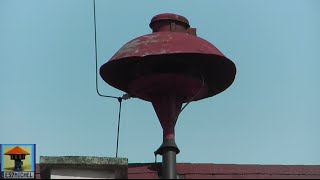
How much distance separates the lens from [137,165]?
87.7 feet

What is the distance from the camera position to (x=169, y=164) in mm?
24859

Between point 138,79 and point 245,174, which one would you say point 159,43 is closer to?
point 138,79

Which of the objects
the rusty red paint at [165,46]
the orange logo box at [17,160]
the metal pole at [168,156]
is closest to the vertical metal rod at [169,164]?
the metal pole at [168,156]

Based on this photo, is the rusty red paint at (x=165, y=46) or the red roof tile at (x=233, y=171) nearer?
the rusty red paint at (x=165, y=46)

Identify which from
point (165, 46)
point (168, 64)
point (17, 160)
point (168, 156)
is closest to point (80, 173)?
point (17, 160)

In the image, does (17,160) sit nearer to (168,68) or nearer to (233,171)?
(168,68)

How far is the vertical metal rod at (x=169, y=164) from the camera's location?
24481 millimetres

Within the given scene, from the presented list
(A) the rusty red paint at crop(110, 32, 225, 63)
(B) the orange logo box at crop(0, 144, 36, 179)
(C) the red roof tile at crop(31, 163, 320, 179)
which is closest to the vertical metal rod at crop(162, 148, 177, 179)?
(C) the red roof tile at crop(31, 163, 320, 179)

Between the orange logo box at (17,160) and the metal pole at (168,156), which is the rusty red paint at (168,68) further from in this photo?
the orange logo box at (17,160)

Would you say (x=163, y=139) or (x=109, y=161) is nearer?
(x=109, y=161)

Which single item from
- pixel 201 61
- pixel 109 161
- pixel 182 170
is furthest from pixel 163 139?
pixel 109 161

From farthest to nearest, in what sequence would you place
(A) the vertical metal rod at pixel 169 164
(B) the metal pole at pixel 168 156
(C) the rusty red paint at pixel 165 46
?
(C) the rusty red paint at pixel 165 46
(B) the metal pole at pixel 168 156
(A) the vertical metal rod at pixel 169 164

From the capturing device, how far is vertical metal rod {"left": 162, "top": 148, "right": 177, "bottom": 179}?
24481 millimetres

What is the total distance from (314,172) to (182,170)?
4.65 m
